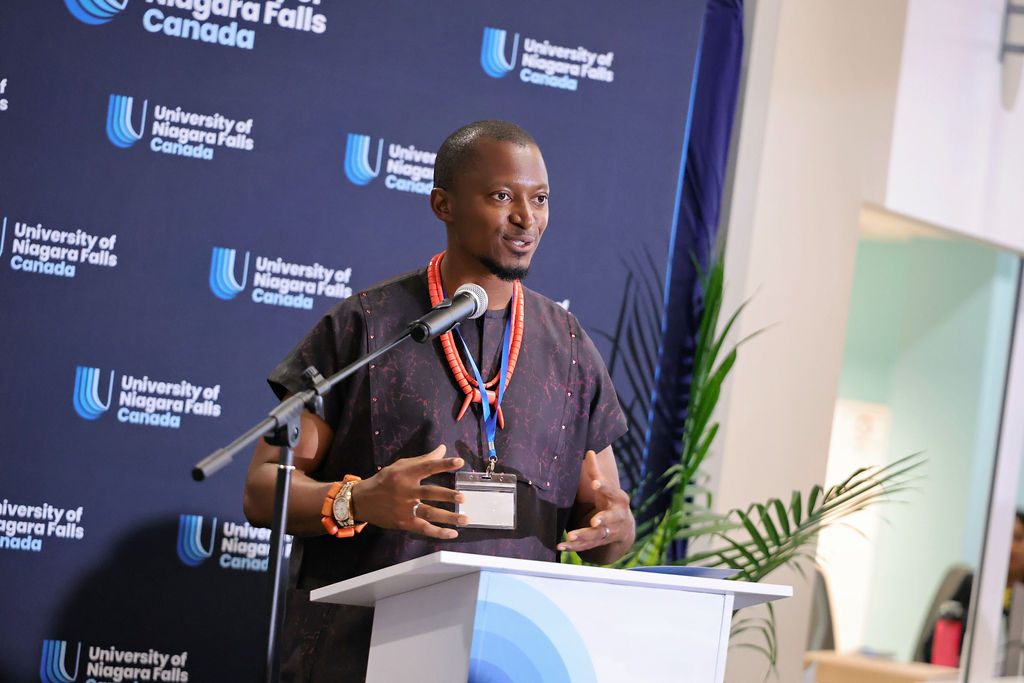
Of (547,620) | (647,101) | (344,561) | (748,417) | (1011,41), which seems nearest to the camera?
(547,620)

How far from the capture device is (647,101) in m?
4.20

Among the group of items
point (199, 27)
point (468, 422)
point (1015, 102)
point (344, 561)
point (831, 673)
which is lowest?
point (831, 673)

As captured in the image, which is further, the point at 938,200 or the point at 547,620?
the point at 938,200

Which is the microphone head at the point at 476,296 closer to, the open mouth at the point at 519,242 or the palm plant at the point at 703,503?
the open mouth at the point at 519,242

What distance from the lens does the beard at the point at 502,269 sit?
237 cm

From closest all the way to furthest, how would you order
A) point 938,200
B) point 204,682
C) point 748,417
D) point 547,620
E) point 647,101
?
point 547,620
point 204,682
point 647,101
point 748,417
point 938,200

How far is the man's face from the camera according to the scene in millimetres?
2359

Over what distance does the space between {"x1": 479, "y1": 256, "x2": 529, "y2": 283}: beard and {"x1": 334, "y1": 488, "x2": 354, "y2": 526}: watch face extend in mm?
615

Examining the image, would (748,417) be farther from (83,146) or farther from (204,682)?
(83,146)

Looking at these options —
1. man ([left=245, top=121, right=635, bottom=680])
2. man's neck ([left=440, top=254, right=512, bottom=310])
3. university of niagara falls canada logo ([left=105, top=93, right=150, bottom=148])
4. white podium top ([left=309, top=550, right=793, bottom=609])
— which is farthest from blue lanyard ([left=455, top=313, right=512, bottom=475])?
university of niagara falls canada logo ([left=105, top=93, right=150, bottom=148])

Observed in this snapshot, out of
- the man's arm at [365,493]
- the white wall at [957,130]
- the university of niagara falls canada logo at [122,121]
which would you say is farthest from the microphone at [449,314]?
the white wall at [957,130]

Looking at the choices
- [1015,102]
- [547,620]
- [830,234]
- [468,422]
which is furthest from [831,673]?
[547,620]

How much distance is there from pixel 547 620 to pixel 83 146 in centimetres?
277

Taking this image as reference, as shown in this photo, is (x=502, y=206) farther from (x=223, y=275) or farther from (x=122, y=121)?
(x=122, y=121)
